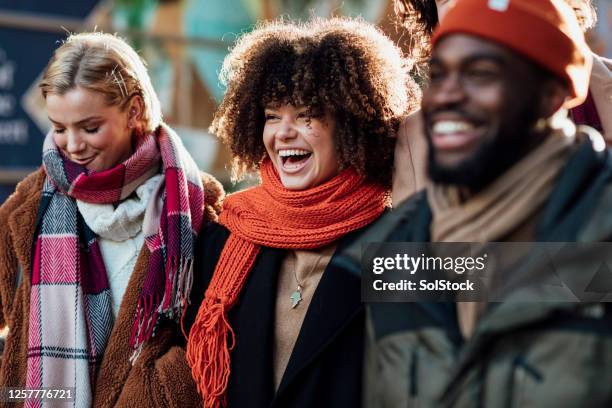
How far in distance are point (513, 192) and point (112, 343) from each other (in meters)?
1.49

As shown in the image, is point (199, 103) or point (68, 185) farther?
point (199, 103)

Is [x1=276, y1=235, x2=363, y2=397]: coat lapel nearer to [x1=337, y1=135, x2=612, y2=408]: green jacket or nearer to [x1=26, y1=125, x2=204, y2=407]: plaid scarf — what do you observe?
[x1=26, y1=125, x2=204, y2=407]: plaid scarf

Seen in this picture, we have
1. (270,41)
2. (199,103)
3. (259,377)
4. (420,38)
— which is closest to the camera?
(259,377)

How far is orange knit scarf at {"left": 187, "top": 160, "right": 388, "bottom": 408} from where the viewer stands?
2.18 meters

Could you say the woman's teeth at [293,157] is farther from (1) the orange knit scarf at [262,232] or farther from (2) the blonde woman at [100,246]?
(2) the blonde woman at [100,246]

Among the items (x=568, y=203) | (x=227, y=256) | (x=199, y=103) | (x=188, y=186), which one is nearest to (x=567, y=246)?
(x=568, y=203)

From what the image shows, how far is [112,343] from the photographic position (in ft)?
8.03

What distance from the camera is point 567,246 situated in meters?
1.34

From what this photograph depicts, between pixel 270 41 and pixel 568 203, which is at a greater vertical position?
pixel 270 41

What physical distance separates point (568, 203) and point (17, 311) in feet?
5.88

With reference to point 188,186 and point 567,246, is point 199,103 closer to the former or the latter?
point 188,186

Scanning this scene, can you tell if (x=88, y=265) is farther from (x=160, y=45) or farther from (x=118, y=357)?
(x=160, y=45)

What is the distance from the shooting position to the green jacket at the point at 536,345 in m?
1.31

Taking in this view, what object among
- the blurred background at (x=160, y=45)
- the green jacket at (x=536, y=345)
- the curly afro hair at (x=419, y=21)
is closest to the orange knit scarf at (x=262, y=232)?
the curly afro hair at (x=419, y=21)
